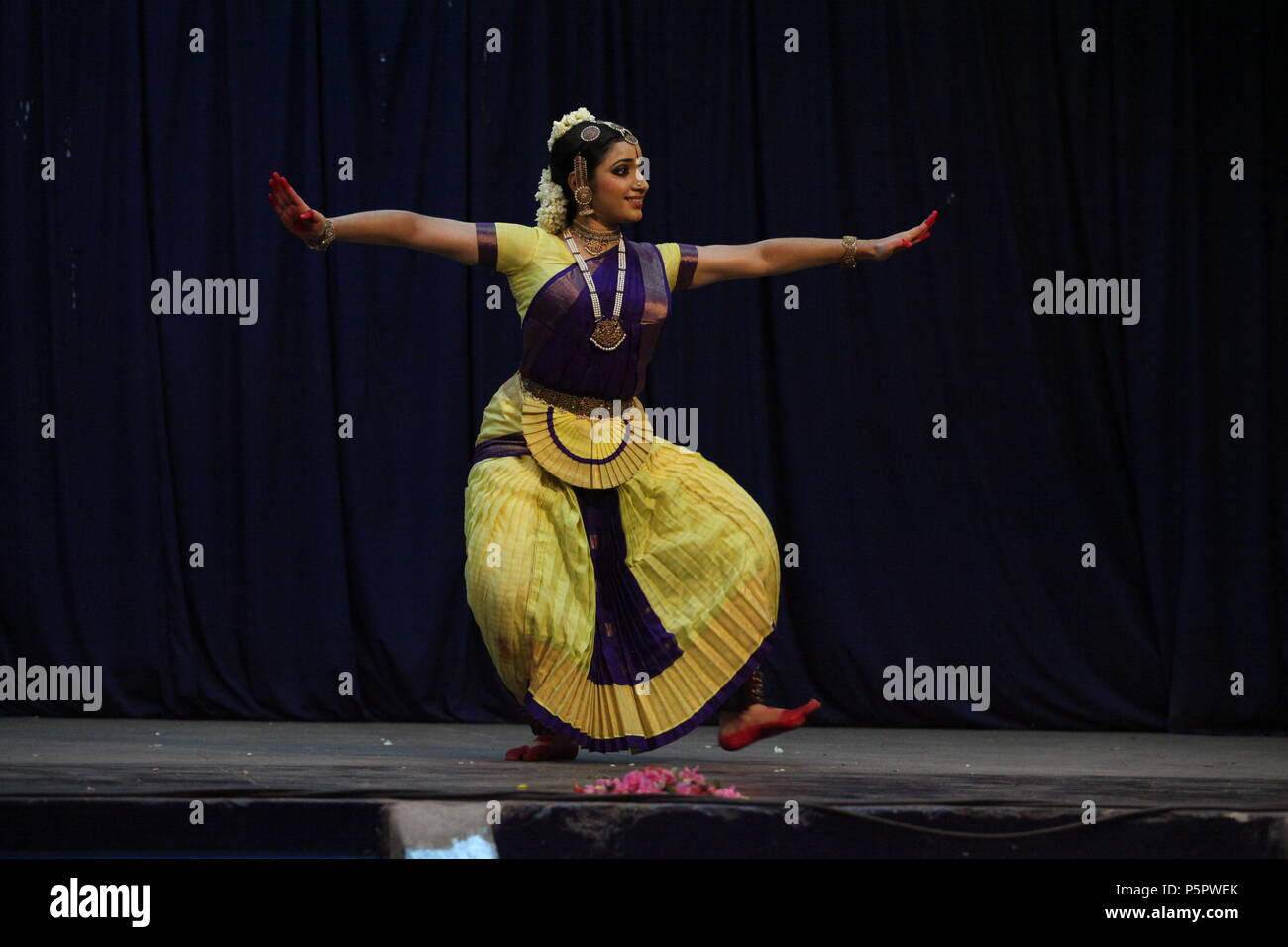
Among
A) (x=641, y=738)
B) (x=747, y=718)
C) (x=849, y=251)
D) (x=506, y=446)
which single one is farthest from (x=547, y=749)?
(x=849, y=251)

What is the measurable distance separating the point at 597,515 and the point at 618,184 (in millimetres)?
778

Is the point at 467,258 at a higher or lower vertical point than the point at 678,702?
higher

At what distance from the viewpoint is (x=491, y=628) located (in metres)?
4.09

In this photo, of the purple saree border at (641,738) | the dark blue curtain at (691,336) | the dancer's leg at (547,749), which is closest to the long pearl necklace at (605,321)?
the purple saree border at (641,738)

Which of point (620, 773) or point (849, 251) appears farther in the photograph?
point (849, 251)

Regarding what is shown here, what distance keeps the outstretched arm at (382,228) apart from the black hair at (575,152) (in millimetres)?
268

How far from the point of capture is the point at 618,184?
427 centimetres

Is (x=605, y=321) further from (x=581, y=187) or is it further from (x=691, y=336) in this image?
(x=691, y=336)

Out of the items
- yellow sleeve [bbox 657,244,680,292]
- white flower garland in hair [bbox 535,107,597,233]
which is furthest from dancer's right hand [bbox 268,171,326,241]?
yellow sleeve [bbox 657,244,680,292]
